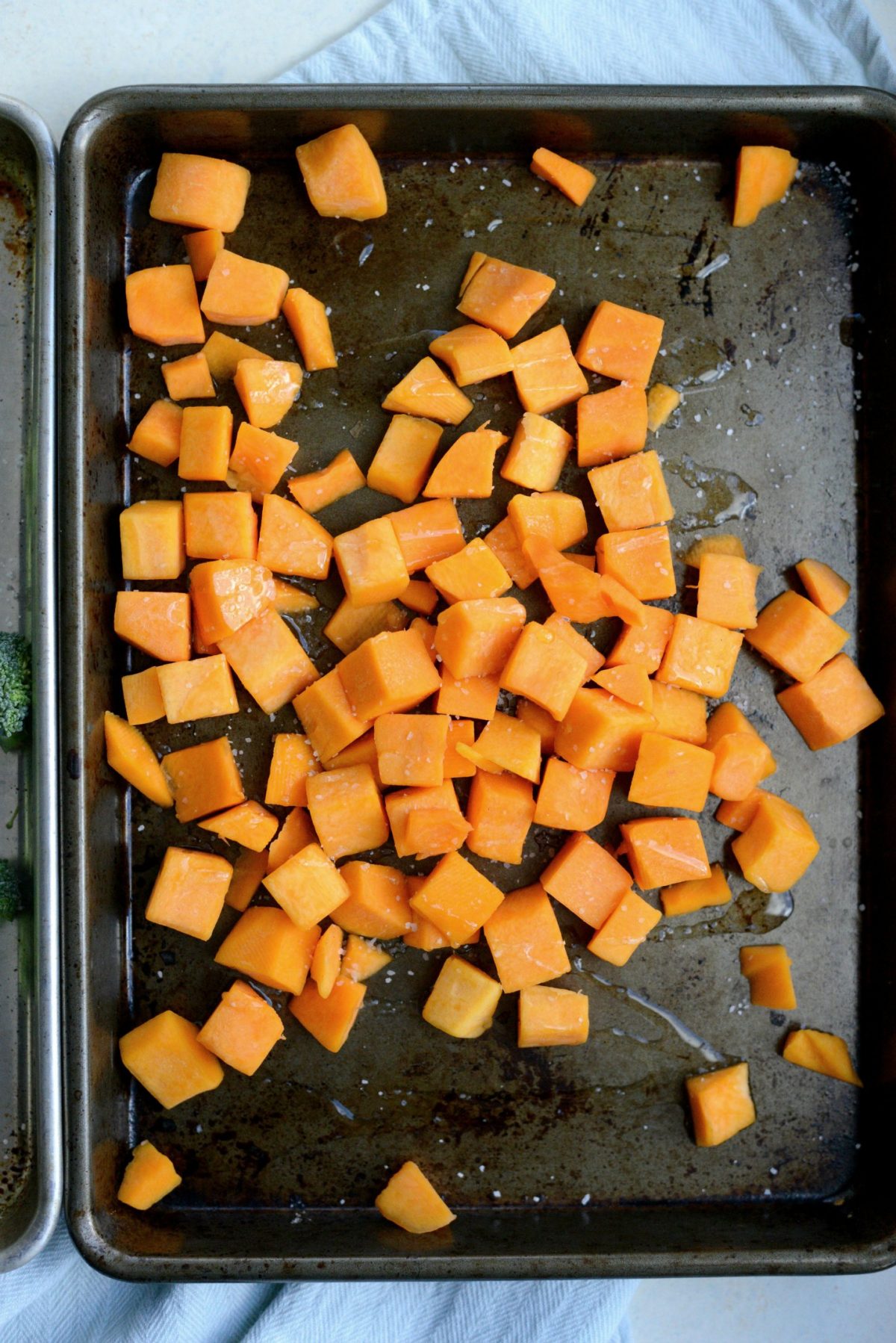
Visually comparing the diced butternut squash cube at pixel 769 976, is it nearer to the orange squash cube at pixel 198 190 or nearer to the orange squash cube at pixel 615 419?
the orange squash cube at pixel 615 419

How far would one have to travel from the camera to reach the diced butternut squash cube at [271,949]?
184 centimetres

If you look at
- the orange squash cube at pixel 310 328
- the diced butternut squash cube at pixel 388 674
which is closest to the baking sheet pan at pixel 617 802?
the orange squash cube at pixel 310 328

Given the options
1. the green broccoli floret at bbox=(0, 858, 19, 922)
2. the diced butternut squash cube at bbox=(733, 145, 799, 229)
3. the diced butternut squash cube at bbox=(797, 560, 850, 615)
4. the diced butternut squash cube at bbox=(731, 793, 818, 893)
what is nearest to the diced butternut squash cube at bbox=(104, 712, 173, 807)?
the green broccoli floret at bbox=(0, 858, 19, 922)

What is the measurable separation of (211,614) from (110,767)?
35 centimetres

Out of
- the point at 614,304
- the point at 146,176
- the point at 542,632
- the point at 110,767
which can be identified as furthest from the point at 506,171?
the point at 110,767

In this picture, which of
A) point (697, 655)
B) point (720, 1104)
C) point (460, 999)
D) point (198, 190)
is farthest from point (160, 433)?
point (720, 1104)

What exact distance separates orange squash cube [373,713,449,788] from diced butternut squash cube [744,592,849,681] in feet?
2.07

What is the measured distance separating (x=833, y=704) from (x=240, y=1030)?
1.23 metres

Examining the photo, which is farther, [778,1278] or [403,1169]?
[778,1278]

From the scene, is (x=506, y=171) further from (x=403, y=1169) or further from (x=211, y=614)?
(x=403, y=1169)

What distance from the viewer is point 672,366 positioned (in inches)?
75.4

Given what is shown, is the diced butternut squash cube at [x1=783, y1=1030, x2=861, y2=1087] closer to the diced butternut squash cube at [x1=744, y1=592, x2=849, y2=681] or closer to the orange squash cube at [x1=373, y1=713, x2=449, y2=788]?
the diced butternut squash cube at [x1=744, y1=592, x2=849, y2=681]

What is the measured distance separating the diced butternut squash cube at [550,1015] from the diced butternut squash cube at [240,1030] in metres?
0.46

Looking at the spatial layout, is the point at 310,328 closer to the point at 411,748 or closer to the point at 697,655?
the point at 411,748
